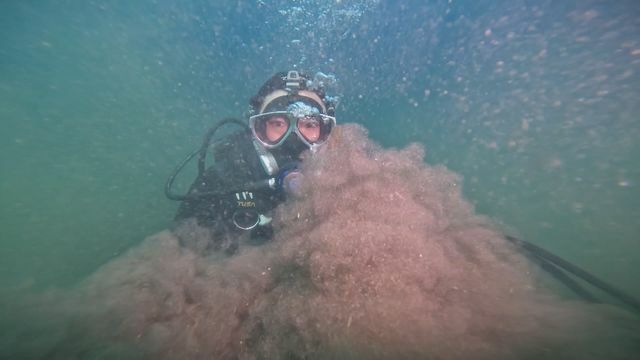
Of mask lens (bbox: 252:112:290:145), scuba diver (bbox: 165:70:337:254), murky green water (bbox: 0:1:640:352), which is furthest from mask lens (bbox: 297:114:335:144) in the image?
murky green water (bbox: 0:1:640:352)

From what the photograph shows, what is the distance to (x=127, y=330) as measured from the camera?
9.91ft

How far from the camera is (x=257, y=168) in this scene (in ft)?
19.2

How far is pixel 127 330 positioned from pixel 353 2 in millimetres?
20999

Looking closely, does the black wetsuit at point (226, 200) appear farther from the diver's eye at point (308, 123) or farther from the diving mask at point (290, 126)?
the diver's eye at point (308, 123)

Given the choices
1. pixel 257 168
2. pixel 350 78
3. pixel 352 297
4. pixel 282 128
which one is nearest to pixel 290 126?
pixel 282 128

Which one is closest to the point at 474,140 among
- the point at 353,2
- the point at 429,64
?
the point at 429,64

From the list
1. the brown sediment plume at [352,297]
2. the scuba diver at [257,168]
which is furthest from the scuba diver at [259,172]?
the brown sediment plume at [352,297]

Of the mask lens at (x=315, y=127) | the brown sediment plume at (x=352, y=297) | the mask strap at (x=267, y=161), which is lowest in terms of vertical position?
the brown sediment plume at (x=352, y=297)

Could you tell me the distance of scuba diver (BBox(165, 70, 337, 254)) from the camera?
5.11 meters

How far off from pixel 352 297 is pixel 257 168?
143 inches

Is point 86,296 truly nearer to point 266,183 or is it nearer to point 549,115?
point 266,183

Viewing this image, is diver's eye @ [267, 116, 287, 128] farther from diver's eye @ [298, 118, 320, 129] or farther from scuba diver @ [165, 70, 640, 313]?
diver's eye @ [298, 118, 320, 129]

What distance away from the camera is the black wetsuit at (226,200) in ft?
16.8

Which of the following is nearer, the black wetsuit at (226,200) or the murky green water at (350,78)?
the black wetsuit at (226,200)
